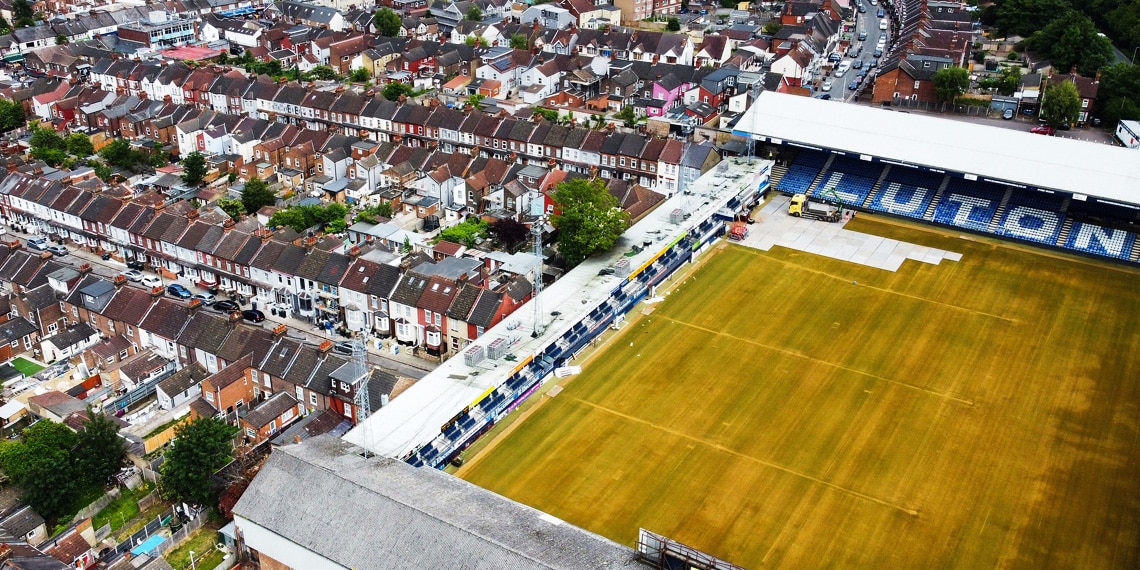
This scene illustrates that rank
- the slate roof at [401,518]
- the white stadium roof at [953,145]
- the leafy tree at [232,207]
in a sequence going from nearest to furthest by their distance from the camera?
the slate roof at [401,518] → the white stadium roof at [953,145] → the leafy tree at [232,207]

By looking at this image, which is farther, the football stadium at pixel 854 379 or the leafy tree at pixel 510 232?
the leafy tree at pixel 510 232

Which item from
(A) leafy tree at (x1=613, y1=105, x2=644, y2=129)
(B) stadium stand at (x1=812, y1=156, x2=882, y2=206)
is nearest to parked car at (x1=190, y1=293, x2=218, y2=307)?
(A) leafy tree at (x1=613, y1=105, x2=644, y2=129)

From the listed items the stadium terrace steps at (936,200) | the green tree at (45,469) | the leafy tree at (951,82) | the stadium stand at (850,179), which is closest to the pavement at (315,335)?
the green tree at (45,469)

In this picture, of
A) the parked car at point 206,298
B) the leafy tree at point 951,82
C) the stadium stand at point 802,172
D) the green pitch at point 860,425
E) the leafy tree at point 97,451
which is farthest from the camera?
the leafy tree at point 951,82

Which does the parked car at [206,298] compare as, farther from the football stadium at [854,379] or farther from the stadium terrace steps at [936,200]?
the stadium terrace steps at [936,200]

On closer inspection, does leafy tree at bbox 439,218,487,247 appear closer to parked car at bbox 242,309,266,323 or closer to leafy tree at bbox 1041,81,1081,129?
parked car at bbox 242,309,266,323

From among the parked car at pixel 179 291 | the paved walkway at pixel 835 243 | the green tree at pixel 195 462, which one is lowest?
the paved walkway at pixel 835 243

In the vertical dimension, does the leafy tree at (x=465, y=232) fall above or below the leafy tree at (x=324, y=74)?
above

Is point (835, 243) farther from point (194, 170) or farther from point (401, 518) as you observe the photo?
point (194, 170)
